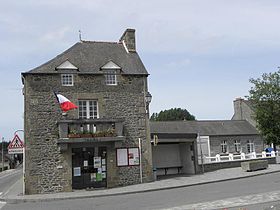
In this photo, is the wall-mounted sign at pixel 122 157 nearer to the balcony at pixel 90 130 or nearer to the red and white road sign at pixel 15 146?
the balcony at pixel 90 130

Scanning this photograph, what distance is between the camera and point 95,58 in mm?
23156

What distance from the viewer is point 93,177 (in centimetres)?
2089

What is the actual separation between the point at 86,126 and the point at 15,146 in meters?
4.14

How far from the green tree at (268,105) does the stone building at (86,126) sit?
1332 cm

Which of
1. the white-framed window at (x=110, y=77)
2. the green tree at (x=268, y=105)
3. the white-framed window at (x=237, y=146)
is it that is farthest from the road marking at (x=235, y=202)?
→ the white-framed window at (x=237, y=146)

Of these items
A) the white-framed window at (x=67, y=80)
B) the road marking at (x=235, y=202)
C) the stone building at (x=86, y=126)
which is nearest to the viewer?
the road marking at (x=235, y=202)

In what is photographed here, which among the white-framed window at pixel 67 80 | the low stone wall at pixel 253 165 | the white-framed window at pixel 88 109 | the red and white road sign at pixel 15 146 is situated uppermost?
the white-framed window at pixel 67 80

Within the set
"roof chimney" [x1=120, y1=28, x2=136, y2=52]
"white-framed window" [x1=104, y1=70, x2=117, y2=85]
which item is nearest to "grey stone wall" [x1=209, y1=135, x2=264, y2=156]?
"roof chimney" [x1=120, y1=28, x2=136, y2=52]

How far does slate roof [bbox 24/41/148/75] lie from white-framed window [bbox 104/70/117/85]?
48 cm

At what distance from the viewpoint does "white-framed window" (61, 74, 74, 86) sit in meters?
21.3

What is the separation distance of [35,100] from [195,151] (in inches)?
449

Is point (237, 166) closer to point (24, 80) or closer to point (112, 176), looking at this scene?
point (112, 176)

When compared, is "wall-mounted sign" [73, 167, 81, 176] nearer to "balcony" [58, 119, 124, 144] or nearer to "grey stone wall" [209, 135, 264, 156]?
"balcony" [58, 119, 124, 144]

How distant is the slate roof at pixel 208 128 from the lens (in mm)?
40375
